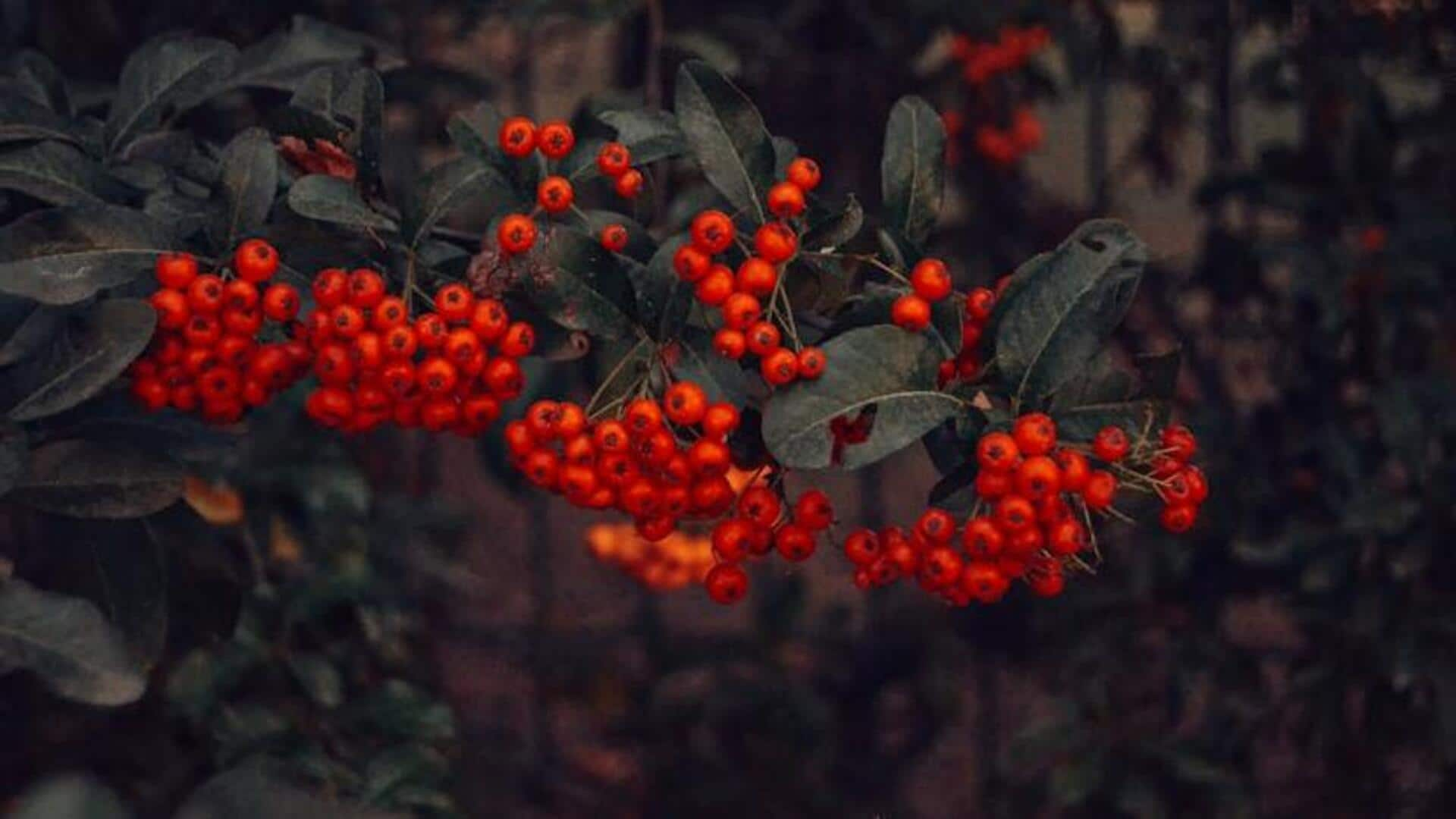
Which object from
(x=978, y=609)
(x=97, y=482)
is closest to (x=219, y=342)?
(x=97, y=482)

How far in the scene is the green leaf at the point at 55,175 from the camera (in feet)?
5.29

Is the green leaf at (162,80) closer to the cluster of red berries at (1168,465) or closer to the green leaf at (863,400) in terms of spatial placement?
the green leaf at (863,400)

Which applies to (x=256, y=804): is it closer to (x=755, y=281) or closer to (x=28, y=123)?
(x=755, y=281)

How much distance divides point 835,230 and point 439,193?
0.37 metres

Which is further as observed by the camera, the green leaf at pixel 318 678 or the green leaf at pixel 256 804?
the green leaf at pixel 318 678

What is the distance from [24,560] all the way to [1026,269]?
1.25 metres

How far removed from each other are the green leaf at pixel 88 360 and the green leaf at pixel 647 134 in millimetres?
467

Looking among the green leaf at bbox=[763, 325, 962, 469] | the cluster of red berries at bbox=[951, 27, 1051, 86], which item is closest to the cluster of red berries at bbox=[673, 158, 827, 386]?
the green leaf at bbox=[763, 325, 962, 469]

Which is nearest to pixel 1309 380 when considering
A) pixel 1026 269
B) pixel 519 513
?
pixel 1026 269

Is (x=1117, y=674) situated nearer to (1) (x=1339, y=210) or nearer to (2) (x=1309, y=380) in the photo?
(2) (x=1309, y=380)

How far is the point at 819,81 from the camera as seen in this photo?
3477 millimetres

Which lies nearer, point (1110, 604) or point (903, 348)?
point (903, 348)

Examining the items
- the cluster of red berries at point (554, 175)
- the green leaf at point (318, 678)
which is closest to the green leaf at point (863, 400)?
the cluster of red berries at point (554, 175)

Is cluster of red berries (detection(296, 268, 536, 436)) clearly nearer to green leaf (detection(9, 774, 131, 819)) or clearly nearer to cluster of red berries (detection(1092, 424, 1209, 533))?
cluster of red berries (detection(1092, 424, 1209, 533))
